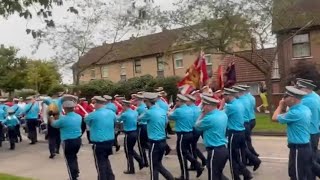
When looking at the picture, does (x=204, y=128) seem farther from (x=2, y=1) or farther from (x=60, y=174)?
(x=60, y=174)

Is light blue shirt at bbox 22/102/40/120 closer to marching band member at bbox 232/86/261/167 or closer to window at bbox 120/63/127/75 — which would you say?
marching band member at bbox 232/86/261/167

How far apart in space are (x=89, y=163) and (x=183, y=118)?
4466mm

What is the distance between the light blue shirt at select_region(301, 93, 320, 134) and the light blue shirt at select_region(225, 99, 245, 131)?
1567 millimetres

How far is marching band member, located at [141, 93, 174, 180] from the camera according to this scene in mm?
10172

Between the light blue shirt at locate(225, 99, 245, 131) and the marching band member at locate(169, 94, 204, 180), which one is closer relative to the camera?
the light blue shirt at locate(225, 99, 245, 131)

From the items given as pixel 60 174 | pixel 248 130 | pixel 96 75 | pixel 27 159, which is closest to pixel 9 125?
pixel 27 159

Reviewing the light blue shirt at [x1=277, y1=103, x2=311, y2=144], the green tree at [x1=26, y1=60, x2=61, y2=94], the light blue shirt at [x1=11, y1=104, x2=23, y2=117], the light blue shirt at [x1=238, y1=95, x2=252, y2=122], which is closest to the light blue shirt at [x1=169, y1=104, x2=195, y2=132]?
the light blue shirt at [x1=238, y1=95, x2=252, y2=122]

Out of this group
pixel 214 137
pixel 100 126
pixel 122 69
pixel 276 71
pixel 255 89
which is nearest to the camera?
pixel 214 137

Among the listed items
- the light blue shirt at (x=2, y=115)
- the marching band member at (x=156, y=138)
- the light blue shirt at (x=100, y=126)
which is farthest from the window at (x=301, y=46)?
the light blue shirt at (x=100, y=126)

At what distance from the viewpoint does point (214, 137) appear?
29.0ft

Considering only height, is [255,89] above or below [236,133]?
below

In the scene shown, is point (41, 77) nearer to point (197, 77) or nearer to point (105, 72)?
point (105, 72)

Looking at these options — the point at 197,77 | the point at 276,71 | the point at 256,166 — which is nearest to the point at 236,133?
the point at 256,166

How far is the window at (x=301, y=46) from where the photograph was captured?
33719mm
